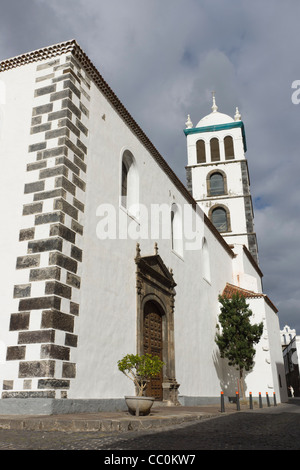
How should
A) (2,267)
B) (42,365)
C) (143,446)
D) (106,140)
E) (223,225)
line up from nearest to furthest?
1. (143,446)
2. (42,365)
3. (2,267)
4. (106,140)
5. (223,225)

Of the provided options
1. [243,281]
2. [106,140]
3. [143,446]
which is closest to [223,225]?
[243,281]

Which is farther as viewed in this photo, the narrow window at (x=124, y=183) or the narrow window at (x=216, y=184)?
the narrow window at (x=216, y=184)

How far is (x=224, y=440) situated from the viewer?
4.61m

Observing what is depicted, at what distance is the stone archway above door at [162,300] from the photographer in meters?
10.5

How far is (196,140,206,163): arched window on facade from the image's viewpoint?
3023 cm

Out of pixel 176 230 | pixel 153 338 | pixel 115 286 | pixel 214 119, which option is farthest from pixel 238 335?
pixel 214 119

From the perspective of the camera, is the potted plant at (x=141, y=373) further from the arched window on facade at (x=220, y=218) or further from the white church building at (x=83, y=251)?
the arched window on facade at (x=220, y=218)

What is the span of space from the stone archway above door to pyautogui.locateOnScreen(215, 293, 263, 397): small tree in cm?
398

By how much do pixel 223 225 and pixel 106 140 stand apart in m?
18.5

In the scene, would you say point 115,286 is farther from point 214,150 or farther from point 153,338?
point 214,150

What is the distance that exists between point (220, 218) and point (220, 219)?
94 mm

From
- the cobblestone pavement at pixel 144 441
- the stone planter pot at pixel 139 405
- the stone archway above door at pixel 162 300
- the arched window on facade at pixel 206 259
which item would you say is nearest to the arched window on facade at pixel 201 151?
the arched window on facade at pixel 206 259

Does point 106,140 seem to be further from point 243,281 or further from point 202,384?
point 243,281

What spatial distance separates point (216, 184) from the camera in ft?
95.3
